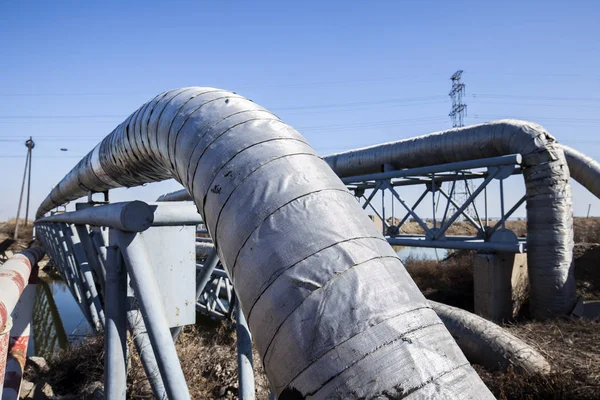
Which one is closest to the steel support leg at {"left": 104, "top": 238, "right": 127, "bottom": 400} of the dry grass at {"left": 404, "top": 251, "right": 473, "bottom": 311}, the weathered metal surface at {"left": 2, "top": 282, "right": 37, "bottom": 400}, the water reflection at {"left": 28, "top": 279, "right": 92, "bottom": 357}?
the weathered metal surface at {"left": 2, "top": 282, "right": 37, "bottom": 400}

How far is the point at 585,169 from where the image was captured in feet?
30.8

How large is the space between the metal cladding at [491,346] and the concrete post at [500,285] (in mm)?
2288

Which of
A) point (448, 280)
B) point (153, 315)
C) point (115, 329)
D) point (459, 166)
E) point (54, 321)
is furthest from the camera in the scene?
point (54, 321)

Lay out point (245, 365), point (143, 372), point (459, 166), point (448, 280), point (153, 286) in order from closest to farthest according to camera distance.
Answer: point (153, 286), point (245, 365), point (143, 372), point (459, 166), point (448, 280)

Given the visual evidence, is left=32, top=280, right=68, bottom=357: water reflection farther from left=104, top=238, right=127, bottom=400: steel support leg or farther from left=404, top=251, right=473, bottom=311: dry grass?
left=404, top=251, right=473, bottom=311: dry grass

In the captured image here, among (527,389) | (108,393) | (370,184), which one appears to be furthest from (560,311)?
(108,393)

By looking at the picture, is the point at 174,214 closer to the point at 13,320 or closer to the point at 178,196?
the point at 13,320

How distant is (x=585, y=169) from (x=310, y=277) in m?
10.5

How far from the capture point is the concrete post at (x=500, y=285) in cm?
772

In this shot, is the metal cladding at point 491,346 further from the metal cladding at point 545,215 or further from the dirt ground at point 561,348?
the metal cladding at point 545,215

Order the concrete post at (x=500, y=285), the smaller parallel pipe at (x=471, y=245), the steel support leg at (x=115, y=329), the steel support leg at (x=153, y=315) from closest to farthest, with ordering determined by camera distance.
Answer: the steel support leg at (x=153, y=315)
the steel support leg at (x=115, y=329)
the smaller parallel pipe at (x=471, y=245)
the concrete post at (x=500, y=285)

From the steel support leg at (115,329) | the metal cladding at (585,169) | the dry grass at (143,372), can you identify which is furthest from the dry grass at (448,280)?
the steel support leg at (115,329)

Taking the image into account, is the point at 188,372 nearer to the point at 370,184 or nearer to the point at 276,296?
the point at 276,296

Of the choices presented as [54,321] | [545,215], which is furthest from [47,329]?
[545,215]
